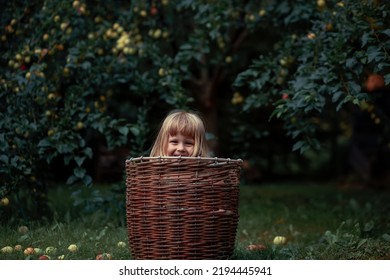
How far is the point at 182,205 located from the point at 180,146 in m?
0.47

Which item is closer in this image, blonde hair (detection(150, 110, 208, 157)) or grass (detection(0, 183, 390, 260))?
blonde hair (detection(150, 110, 208, 157))

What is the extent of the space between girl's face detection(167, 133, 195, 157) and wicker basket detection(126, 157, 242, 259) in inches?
12.8

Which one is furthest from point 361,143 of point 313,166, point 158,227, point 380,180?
point 158,227

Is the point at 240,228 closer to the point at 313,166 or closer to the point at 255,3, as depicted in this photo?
the point at 255,3

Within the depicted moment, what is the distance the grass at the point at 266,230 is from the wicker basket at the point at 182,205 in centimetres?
35

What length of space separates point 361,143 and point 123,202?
5.23 metres

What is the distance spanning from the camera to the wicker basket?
270 cm

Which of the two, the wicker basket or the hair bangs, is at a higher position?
the hair bangs

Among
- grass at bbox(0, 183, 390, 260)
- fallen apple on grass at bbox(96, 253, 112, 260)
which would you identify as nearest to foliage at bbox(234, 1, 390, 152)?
grass at bbox(0, 183, 390, 260)

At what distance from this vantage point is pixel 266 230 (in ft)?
14.1

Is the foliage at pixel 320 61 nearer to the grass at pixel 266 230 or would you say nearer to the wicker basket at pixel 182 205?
the grass at pixel 266 230

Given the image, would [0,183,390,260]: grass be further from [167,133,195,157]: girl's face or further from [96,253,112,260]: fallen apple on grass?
[167,133,195,157]: girl's face

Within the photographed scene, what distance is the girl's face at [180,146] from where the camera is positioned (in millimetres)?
3100

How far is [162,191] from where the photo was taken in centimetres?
272
